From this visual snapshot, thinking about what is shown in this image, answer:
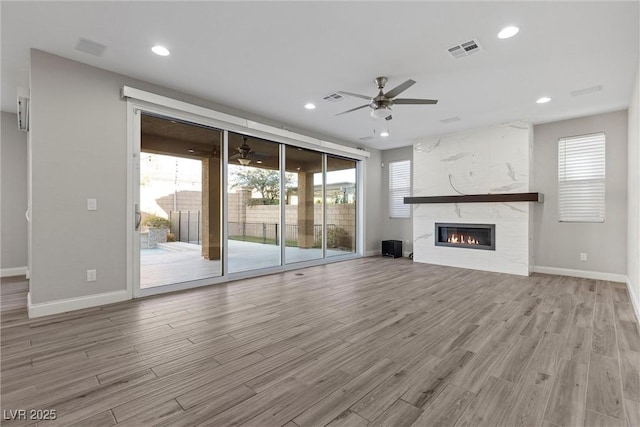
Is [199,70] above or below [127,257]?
above

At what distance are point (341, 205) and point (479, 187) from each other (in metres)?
3.09

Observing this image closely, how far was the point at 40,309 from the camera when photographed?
10.6 feet

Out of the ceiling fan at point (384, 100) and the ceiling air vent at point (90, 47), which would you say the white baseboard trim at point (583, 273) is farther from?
the ceiling air vent at point (90, 47)

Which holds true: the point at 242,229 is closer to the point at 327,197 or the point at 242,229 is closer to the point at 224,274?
the point at 224,274

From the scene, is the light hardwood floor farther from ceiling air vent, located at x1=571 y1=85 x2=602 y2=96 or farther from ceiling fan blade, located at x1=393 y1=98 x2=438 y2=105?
ceiling air vent, located at x1=571 y1=85 x2=602 y2=96

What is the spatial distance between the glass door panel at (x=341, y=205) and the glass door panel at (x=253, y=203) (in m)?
1.64

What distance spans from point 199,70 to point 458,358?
417cm

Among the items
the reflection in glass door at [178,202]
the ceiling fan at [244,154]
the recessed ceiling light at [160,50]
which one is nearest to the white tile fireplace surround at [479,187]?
the ceiling fan at [244,154]

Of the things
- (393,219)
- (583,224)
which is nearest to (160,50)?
(393,219)

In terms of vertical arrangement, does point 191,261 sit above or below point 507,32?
below

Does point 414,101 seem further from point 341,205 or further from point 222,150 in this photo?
point 341,205

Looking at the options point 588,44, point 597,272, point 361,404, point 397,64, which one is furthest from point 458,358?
point 597,272

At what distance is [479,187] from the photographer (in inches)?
239

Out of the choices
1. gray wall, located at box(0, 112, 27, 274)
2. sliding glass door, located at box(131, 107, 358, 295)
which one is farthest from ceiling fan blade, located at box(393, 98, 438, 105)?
gray wall, located at box(0, 112, 27, 274)
